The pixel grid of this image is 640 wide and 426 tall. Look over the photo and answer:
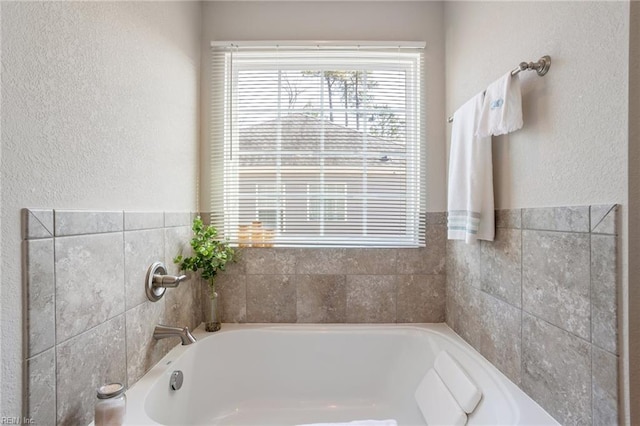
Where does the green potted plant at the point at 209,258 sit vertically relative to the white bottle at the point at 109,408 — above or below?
above

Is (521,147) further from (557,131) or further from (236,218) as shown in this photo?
(236,218)

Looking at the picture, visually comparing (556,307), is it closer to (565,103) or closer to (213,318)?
(565,103)

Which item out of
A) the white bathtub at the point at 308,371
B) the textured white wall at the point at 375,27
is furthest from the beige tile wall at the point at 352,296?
the textured white wall at the point at 375,27

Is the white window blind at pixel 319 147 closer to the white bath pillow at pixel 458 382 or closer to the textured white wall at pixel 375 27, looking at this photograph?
the textured white wall at pixel 375 27

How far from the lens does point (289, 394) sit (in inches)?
67.2

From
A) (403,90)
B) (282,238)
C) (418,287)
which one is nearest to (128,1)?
(282,238)

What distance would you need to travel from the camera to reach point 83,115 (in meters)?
0.96

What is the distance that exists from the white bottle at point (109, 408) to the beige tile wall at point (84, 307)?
0.09 m

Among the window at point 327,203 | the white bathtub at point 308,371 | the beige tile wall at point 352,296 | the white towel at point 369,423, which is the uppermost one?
the window at point 327,203

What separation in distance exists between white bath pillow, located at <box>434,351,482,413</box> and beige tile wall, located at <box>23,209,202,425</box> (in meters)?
1.33

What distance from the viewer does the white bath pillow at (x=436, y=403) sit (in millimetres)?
1222

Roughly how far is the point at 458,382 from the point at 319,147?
141 cm

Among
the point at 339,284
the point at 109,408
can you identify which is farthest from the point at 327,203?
the point at 109,408

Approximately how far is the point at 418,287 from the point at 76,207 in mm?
Result: 1688
